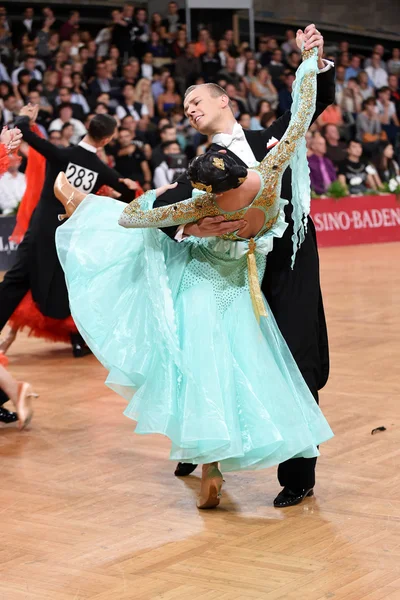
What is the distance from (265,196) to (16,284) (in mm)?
3874

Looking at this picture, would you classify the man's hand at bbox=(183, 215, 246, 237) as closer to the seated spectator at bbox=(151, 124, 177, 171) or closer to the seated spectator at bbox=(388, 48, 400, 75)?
the seated spectator at bbox=(151, 124, 177, 171)

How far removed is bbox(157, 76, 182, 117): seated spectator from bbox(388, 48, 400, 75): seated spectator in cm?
636

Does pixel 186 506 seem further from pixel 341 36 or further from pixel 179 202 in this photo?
pixel 341 36

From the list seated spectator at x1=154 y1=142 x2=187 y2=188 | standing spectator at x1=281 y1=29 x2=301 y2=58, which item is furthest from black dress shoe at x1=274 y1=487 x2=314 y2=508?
standing spectator at x1=281 y1=29 x2=301 y2=58

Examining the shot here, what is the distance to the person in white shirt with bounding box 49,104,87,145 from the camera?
13.7 m

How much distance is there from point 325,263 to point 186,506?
8618 millimetres

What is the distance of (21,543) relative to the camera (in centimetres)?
367

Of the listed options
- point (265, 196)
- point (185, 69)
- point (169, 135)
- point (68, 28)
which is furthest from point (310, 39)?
point (185, 69)

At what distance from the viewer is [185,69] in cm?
1744

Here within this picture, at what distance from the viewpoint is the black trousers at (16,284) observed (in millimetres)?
7262

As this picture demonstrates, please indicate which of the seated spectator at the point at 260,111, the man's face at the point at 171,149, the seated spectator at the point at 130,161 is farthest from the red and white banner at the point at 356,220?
the seated spectator at the point at 130,161

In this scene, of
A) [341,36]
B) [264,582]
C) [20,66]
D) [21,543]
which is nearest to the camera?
[264,582]

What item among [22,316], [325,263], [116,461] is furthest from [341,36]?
[116,461]

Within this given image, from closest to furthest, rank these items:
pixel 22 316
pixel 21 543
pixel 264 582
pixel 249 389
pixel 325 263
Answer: pixel 264 582, pixel 21 543, pixel 249 389, pixel 22 316, pixel 325 263
